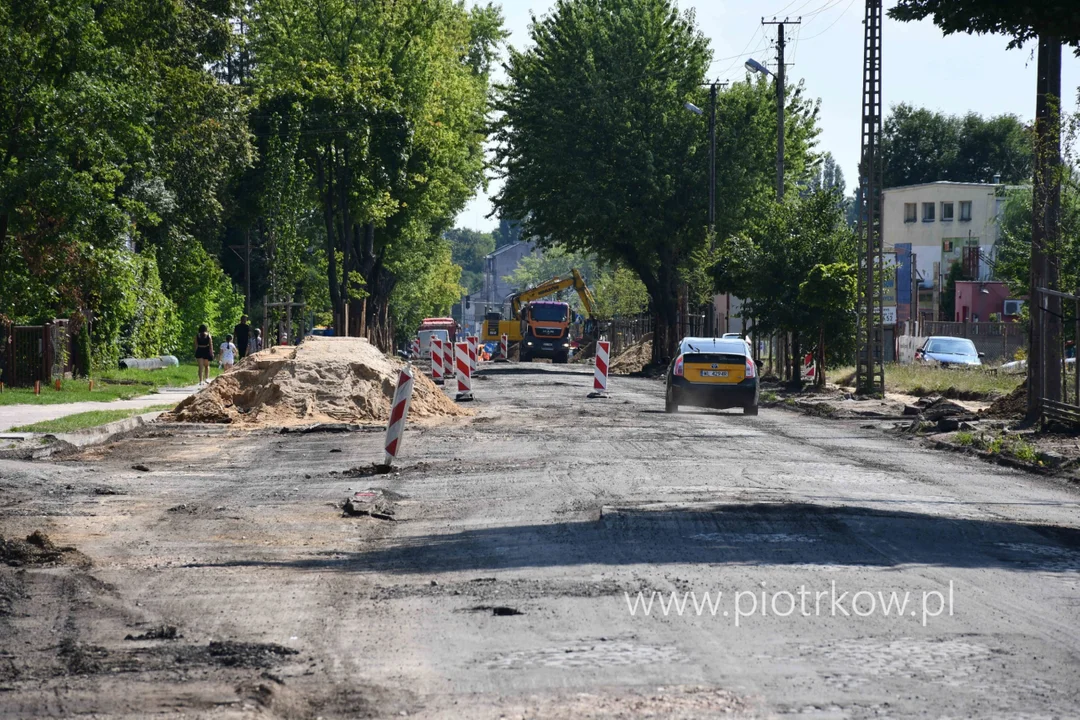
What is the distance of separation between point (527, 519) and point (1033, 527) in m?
4.02

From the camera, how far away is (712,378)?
1114 inches

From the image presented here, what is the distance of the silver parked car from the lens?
4994 cm

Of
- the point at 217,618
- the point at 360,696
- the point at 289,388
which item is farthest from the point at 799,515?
the point at 289,388

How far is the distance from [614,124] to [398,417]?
134 ft

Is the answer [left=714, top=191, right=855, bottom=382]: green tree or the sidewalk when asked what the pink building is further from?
the sidewalk

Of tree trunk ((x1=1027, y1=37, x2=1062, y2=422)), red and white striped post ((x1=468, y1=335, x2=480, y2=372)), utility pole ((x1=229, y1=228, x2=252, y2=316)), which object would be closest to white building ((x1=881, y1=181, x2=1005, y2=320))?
red and white striped post ((x1=468, y1=335, x2=480, y2=372))

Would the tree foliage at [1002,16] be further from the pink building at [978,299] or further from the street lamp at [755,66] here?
the pink building at [978,299]

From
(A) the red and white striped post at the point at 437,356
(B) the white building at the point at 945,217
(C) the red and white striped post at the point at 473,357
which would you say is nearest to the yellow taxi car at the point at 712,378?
(C) the red and white striped post at the point at 473,357

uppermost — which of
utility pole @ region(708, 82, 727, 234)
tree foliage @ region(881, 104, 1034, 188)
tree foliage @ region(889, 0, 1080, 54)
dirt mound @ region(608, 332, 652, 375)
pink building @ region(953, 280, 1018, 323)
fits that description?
tree foliage @ region(881, 104, 1034, 188)

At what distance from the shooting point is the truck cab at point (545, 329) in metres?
77.3

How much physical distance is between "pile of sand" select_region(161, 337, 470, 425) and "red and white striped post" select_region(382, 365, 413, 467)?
287 inches

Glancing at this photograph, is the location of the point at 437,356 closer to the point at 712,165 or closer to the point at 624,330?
the point at 712,165

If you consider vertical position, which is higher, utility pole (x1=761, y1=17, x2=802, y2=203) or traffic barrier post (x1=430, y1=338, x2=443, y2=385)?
utility pole (x1=761, y1=17, x2=802, y2=203)

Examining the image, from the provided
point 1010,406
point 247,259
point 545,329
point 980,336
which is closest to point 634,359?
point 545,329
